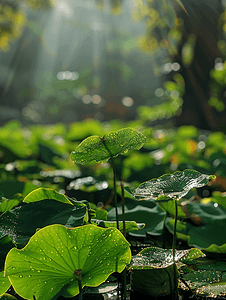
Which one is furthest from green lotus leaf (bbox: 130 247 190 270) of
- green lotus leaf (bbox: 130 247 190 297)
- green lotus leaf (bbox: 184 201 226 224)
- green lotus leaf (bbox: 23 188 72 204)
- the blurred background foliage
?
the blurred background foliage

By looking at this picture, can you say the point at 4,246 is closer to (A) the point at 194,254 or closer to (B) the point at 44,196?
(B) the point at 44,196

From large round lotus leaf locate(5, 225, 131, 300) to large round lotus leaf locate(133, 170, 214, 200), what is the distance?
58 millimetres

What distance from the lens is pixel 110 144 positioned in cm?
36

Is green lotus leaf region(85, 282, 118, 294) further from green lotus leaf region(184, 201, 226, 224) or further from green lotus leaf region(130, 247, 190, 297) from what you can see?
green lotus leaf region(184, 201, 226, 224)

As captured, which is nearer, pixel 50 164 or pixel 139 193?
pixel 139 193

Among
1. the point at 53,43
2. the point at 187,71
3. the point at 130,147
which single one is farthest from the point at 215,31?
the point at 53,43

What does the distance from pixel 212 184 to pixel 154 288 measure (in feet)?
2.12

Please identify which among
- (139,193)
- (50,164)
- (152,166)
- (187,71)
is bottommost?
(187,71)

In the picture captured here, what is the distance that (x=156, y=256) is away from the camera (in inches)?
13.6

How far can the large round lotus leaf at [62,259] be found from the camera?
0.93ft

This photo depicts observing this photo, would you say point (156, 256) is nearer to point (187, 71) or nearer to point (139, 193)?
point (139, 193)

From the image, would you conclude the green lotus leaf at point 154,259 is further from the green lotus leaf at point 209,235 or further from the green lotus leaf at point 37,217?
the green lotus leaf at point 209,235

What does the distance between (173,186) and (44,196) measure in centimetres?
17

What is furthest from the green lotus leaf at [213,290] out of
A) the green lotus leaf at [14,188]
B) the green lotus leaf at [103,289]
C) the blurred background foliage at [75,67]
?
the blurred background foliage at [75,67]
